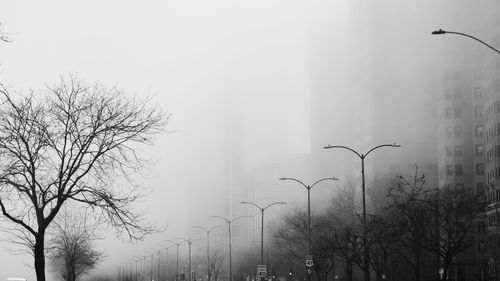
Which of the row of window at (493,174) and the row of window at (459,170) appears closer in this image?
the row of window at (493,174)

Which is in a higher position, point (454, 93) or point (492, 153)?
point (454, 93)

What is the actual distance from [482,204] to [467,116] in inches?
3572

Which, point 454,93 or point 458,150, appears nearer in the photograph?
point 458,150

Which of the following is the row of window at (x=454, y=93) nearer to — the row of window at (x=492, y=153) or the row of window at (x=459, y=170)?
the row of window at (x=459, y=170)

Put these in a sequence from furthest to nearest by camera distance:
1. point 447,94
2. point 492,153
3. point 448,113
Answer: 1. point 447,94
2. point 448,113
3. point 492,153

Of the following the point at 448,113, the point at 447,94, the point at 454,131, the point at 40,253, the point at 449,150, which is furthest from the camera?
the point at 447,94

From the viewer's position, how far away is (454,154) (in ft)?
544

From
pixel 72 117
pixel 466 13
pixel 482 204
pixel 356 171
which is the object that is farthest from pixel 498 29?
pixel 72 117

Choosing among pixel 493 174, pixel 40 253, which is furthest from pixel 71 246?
pixel 493 174

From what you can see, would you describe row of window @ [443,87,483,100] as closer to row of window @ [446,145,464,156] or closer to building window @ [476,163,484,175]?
row of window @ [446,145,464,156]

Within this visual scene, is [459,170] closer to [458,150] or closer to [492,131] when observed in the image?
[458,150]

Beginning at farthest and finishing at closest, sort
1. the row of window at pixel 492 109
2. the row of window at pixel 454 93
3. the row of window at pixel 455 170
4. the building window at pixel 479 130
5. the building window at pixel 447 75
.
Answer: the building window at pixel 447 75, the row of window at pixel 454 93, the building window at pixel 479 130, the row of window at pixel 455 170, the row of window at pixel 492 109

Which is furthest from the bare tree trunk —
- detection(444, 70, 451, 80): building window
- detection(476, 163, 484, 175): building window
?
detection(444, 70, 451, 80): building window

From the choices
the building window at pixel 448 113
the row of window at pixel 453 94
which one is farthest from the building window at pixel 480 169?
the row of window at pixel 453 94
